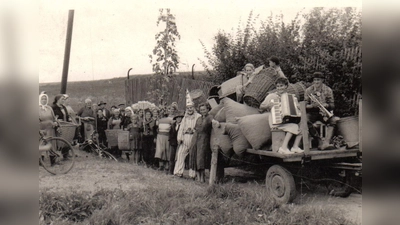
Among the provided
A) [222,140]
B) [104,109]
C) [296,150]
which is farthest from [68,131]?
[296,150]

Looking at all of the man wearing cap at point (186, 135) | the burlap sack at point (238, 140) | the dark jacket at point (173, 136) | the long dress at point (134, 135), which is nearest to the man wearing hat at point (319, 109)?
the burlap sack at point (238, 140)

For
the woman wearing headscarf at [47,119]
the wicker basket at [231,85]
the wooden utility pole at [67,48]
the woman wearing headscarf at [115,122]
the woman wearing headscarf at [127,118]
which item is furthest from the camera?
the woman wearing headscarf at [115,122]

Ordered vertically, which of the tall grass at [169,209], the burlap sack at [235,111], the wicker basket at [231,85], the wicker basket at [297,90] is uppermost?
the wicker basket at [231,85]

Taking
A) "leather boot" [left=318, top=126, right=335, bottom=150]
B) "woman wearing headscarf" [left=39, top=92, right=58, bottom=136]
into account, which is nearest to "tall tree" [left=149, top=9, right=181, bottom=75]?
"woman wearing headscarf" [left=39, top=92, right=58, bottom=136]

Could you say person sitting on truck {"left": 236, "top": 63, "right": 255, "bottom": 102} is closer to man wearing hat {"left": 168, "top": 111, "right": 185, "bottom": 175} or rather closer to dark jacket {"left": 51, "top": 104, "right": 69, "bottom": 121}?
man wearing hat {"left": 168, "top": 111, "right": 185, "bottom": 175}

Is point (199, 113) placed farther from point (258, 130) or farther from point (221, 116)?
point (258, 130)

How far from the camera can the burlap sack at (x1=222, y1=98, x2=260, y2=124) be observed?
6.21m

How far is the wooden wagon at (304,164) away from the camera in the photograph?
5043mm

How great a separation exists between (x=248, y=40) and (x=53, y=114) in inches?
149

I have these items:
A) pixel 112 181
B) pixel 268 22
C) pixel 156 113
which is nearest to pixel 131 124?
pixel 156 113

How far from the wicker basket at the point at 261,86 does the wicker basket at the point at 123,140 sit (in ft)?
8.87

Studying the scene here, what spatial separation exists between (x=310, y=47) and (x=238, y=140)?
2303 mm

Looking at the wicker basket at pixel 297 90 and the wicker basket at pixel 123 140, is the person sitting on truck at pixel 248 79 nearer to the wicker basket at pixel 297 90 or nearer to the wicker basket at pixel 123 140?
the wicker basket at pixel 297 90

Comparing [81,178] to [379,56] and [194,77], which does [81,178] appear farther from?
[379,56]
